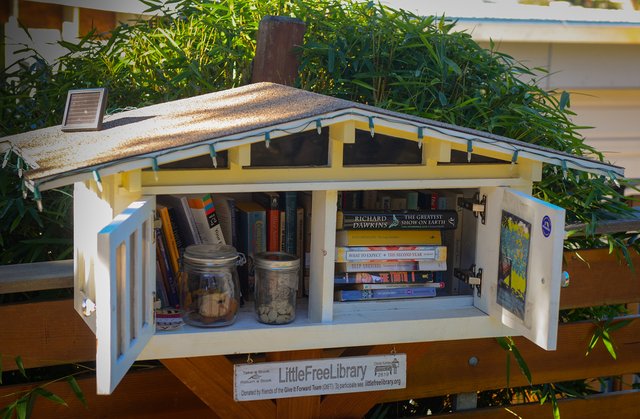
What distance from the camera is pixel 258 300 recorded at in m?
2.42

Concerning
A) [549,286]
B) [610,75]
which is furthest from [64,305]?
[610,75]

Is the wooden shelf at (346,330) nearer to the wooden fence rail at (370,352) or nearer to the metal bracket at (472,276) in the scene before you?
the metal bracket at (472,276)

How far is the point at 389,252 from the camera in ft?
8.35

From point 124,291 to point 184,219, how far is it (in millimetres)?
554

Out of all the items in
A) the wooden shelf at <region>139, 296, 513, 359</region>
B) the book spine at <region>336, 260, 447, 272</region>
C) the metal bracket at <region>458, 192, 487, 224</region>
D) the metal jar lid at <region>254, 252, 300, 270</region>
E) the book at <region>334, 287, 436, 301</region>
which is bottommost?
the wooden shelf at <region>139, 296, 513, 359</region>

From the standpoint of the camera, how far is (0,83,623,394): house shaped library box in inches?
82.9

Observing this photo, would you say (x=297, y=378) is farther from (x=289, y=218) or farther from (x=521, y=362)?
(x=521, y=362)

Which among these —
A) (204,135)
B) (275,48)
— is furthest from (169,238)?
(275,48)

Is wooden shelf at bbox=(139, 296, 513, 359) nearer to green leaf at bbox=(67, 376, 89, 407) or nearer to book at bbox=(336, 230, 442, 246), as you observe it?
book at bbox=(336, 230, 442, 246)

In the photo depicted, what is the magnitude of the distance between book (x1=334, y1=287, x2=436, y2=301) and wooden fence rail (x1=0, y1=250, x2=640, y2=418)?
0.63 feet

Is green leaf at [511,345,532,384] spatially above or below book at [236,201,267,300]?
below

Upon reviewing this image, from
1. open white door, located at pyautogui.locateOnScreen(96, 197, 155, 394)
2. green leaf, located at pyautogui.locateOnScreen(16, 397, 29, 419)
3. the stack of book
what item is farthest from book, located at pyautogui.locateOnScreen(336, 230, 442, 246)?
green leaf, located at pyautogui.locateOnScreen(16, 397, 29, 419)

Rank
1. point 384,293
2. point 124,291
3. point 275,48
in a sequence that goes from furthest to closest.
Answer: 1. point 275,48
2. point 384,293
3. point 124,291

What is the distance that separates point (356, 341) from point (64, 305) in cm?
85
